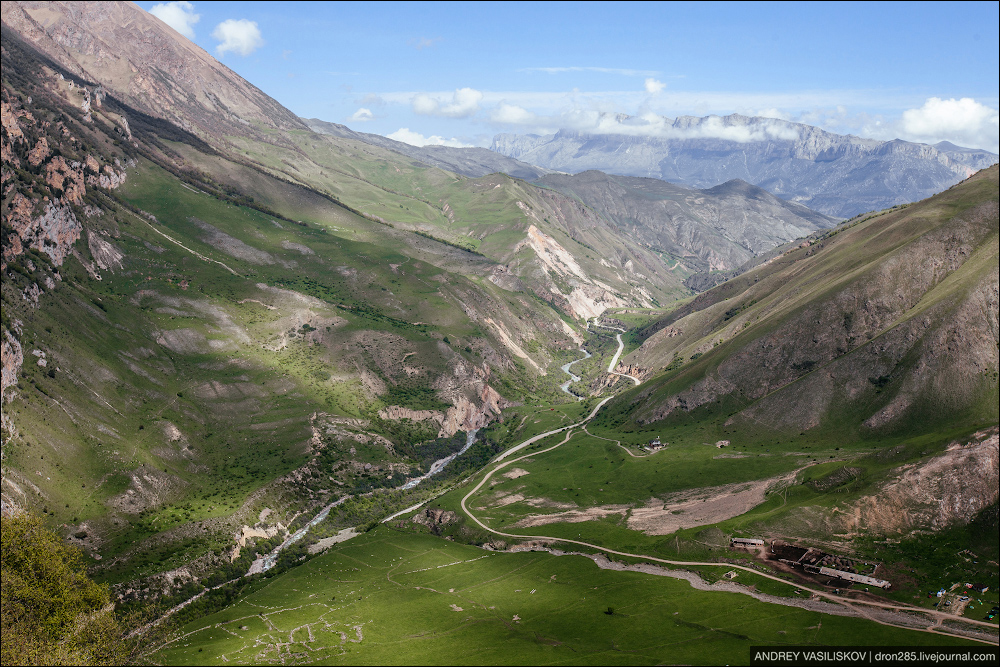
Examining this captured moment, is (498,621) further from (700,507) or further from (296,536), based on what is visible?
(296,536)

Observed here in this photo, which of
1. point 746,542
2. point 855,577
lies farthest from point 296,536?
point 855,577

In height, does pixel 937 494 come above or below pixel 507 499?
above

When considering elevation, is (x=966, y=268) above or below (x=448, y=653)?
above

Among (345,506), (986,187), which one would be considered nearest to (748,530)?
(345,506)

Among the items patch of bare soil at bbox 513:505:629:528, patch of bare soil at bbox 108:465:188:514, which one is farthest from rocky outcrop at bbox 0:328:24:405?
patch of bare soil at bbox 513:505:629:528

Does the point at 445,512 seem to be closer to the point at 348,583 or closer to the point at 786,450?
the point at 348,583

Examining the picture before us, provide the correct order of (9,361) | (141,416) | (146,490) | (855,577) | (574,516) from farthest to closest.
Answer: (141,416) → (574,516) → (146,490) → (9,361) → (855,577)
